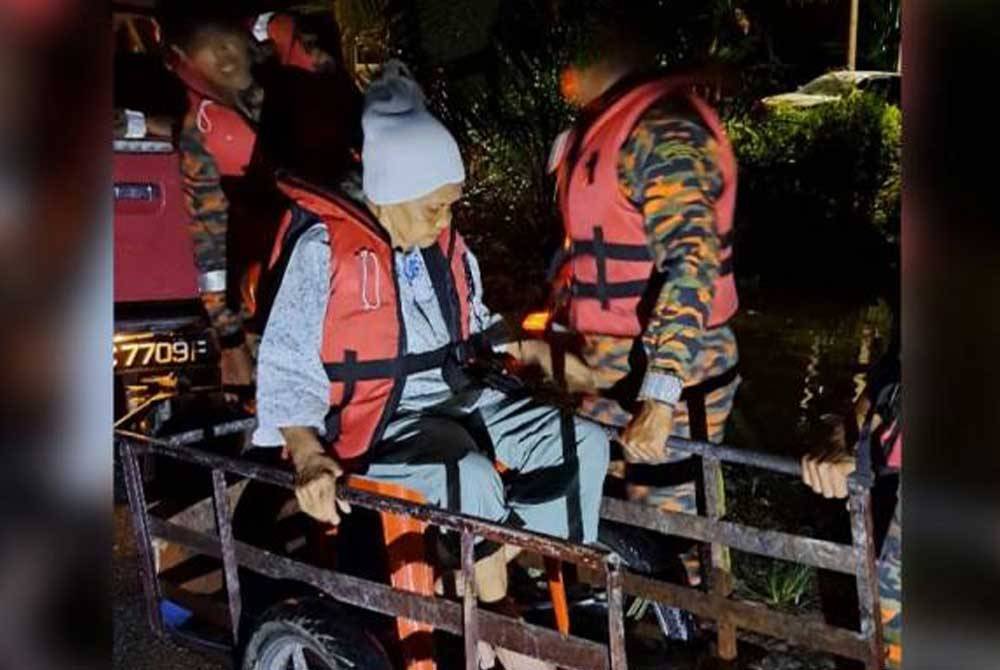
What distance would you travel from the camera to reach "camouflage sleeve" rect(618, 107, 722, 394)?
3.37 m

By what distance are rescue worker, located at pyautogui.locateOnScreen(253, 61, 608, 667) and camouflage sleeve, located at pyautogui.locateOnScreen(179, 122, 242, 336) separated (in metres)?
1.52

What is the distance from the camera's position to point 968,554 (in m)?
1.90

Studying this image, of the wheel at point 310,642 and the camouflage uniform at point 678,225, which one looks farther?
the camouflage uniform at point 678,225

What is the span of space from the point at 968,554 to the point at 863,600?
3.38ft

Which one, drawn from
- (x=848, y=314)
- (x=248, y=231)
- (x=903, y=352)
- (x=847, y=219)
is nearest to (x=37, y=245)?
(x=903, y=352)

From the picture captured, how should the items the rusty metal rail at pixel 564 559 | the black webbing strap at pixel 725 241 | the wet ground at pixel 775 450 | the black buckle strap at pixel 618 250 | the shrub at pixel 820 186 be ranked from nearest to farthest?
the rusty metal rail at pixel 564 559
the black webbing strap at pixel 725 241
the black buckle strap at pixel 618 250
the wet ground at pixel 775 450
the shrub at pixel 820 186

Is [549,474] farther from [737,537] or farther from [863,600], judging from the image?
[863,600]

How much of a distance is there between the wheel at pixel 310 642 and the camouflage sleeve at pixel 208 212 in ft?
5.73

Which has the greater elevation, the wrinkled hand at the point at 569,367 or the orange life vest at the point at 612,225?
the orange life vest at the point at 612,225

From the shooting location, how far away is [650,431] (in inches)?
130

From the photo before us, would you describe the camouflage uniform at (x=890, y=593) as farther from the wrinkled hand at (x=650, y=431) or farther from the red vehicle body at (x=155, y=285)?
the red vehicle body at (x=155, y=285)

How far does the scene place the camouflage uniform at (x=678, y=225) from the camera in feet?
11.1

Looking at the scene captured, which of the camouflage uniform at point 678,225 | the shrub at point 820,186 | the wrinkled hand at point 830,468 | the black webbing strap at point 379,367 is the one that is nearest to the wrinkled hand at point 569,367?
the camouflage uniform at point 678,225

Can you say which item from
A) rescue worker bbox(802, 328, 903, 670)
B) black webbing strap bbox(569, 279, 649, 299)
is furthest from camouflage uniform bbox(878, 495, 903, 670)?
black webbing strap bbox(569, 279, 649, 299)
